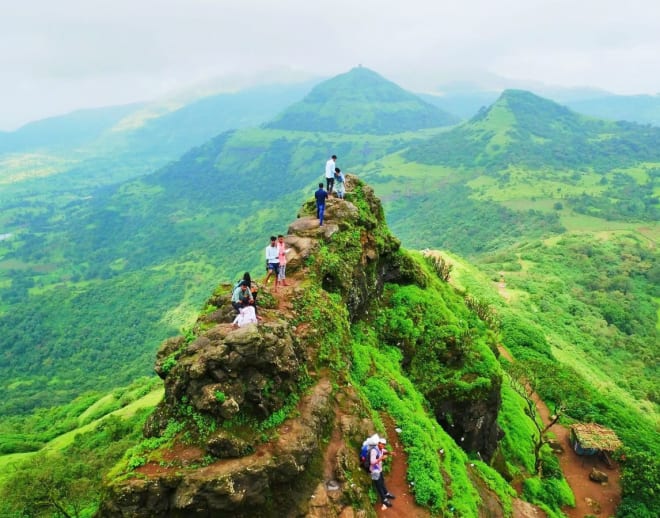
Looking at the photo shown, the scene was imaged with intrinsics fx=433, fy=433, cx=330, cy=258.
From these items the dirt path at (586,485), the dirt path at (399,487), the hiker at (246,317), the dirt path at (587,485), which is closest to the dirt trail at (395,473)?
the dirt path at (399,487)

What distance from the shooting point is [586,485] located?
107 ft

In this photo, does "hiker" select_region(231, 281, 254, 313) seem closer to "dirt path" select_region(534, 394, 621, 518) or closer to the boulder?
"dirt path" select_region(534, 394, 621, 518)

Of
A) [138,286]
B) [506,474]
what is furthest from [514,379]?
[138,286]

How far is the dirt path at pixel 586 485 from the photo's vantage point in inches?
1190

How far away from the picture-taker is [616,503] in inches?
1228

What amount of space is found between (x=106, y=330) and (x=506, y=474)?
16349cm

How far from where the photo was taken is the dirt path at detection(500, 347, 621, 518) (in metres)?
30.2

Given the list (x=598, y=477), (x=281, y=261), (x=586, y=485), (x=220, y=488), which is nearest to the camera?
(x=220, y=488)

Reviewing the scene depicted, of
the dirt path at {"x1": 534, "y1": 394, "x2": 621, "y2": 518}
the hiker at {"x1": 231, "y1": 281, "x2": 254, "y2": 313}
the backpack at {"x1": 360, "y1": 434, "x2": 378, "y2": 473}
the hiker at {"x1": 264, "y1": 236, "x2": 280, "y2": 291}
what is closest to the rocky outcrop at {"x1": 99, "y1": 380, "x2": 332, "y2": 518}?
the backpack at {"x1": 360, "y1": 434, "x2": 378, "y2": 473}

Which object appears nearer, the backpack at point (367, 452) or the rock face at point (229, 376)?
the rock face at point (229, 376)

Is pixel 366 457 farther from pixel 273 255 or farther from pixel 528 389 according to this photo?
pixel 528 389

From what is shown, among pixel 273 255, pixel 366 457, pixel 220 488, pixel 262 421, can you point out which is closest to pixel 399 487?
pixel 366 457

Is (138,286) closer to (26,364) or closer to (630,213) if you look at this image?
(26,364)

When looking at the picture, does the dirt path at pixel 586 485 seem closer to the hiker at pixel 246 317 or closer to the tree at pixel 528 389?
the tree at pixel 528 389
